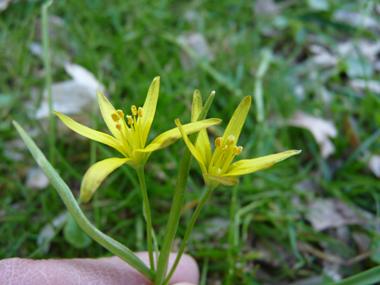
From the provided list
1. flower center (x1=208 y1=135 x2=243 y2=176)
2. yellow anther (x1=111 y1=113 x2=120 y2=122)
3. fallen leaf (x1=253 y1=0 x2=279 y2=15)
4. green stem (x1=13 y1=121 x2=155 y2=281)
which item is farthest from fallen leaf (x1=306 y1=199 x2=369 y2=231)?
fallen leaf (x1=253 y1=0 x2=279 y2=15)

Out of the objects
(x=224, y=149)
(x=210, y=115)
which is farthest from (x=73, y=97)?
(x=224, y=149)

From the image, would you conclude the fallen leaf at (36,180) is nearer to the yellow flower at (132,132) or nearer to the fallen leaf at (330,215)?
the yellow flower at (132,132)

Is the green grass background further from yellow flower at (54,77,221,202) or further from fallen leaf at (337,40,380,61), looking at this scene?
yellow flower at (54,77,221,202)

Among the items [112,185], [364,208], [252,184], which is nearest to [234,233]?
[252,184]

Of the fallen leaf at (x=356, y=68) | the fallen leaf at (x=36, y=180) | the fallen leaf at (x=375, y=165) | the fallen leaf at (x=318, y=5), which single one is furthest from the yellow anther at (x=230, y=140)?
the fallen leaf at (x=318, y=5)

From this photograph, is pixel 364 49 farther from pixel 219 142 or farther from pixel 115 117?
pixel 115 117
